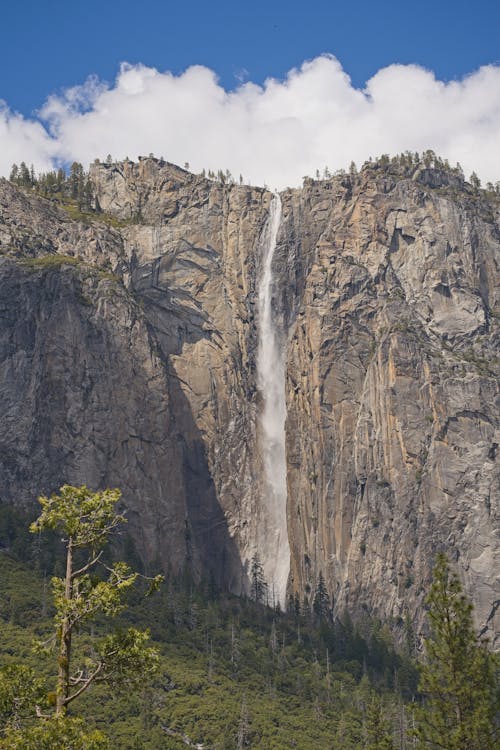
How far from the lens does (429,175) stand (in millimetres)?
182500

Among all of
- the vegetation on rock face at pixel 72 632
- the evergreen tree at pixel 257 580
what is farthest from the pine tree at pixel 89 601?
the evergreen tree at pixel 257 580

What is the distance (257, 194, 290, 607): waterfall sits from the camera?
167250mm

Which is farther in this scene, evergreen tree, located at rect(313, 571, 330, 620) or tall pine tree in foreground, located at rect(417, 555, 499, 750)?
evergreen tree, located at rect(313, 571, 330, 620)

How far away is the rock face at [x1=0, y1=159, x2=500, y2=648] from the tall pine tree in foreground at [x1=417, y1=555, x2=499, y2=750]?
10657 centimetres

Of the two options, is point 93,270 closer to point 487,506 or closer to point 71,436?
point 71,436

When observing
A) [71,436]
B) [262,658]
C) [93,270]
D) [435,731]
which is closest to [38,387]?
[71,436]

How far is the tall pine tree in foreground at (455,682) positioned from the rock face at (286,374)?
107 meters

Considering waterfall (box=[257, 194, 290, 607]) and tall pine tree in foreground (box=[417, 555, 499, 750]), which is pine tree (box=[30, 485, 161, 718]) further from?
waterfall (box=[257, 194, 290, 607])

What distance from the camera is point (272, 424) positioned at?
6944 inches

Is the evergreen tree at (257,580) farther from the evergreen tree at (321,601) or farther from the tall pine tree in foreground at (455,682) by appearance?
the tall pine tree in foreground at (455,682)

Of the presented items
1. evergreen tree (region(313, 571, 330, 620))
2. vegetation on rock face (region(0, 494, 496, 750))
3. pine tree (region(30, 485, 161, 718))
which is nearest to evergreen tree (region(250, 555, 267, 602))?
evergreen tree (region(313, 571, 330, 620))

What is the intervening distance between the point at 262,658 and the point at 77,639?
2443 cm

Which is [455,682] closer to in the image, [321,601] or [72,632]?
[72,632]

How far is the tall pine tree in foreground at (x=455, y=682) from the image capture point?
4141 centimetres
